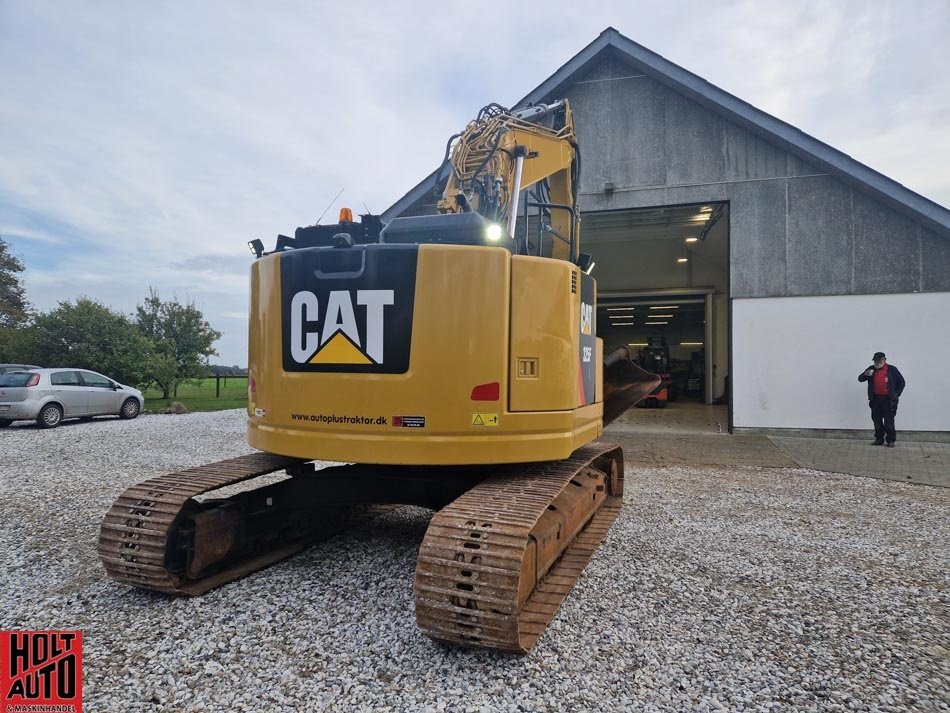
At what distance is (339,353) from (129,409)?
1514 centimetres

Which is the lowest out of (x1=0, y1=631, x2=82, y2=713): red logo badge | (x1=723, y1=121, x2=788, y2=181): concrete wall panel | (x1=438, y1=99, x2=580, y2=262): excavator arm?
(x1=0, y1=631, x2=82, y2=713): red logo badge

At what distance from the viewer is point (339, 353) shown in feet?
11.8

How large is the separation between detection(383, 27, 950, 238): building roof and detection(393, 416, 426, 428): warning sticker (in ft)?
34.8

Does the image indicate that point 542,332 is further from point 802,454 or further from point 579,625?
point 802,454

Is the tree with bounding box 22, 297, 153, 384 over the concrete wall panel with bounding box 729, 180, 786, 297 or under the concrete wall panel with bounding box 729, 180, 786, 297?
under

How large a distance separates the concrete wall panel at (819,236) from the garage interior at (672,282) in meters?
1.45

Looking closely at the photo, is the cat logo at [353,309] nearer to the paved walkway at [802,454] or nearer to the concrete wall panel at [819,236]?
the paved walkway at [802,454]

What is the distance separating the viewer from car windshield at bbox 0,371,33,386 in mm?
13297

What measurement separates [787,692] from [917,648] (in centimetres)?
104

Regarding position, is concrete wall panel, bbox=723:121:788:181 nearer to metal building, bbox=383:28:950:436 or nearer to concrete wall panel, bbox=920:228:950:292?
metal building, bbox=383:28:950:436

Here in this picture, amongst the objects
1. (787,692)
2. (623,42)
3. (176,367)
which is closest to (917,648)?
(787,692)

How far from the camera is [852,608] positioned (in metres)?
3.69

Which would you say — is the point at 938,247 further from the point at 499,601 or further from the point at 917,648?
the point at 499,601

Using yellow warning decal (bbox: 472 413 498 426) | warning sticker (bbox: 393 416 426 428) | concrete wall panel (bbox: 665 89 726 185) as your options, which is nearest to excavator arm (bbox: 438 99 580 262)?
yellow warning decal (bbox: 472 413 498 426)
